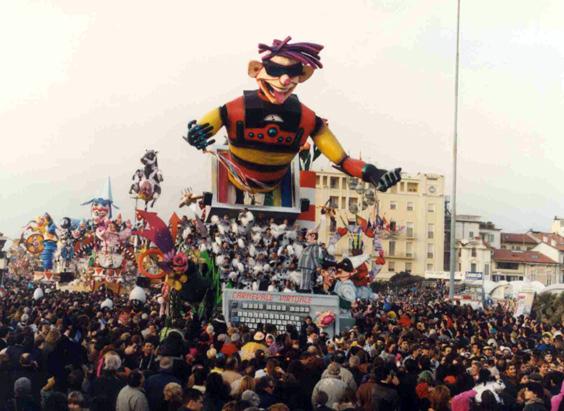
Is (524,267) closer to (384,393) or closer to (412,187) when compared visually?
(412,187)

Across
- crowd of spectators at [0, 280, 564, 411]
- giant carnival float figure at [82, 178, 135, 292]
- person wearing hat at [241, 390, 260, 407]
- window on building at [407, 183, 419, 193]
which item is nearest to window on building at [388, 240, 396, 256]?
window on building at [407, 183, 419, 193]

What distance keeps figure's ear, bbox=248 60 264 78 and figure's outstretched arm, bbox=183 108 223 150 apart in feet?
5.11

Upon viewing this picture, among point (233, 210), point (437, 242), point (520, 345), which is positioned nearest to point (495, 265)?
point (437, 242)

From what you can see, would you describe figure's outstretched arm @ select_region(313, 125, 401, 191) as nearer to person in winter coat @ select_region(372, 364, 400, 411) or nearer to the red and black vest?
the red and black vest

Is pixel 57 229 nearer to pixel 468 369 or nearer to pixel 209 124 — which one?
pixel 209 124

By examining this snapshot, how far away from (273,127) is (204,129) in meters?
2.10

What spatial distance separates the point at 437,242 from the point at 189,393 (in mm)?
83546

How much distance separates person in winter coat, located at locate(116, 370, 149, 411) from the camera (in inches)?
294

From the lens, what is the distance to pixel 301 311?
72.5 ft

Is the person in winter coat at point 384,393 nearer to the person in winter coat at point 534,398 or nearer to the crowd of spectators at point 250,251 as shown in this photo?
the person in winter coat at point 534,398

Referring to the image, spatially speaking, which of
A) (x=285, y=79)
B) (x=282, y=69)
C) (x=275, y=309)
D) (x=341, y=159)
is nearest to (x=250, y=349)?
(x=275, y=309)

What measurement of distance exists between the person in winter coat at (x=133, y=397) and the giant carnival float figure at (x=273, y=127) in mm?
16070

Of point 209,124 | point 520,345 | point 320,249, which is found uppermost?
point 209,124

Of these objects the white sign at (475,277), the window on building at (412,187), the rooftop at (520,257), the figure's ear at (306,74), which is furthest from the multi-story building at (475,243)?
the figure's ear at (306,74)
